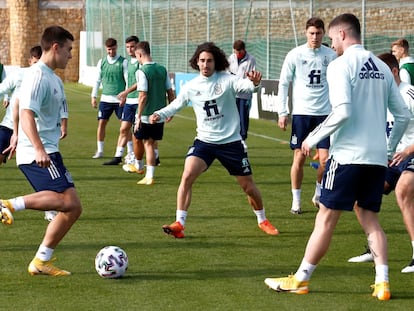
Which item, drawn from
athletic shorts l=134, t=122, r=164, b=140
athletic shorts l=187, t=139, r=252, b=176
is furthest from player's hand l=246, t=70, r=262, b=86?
athletic shorts l=134, t=122, r=164, b=140

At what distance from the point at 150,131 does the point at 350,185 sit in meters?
7.69

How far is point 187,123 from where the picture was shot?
2611 cm

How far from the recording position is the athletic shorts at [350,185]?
7531mm

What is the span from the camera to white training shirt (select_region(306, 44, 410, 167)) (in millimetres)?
7314

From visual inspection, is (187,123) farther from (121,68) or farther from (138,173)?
(138,173)

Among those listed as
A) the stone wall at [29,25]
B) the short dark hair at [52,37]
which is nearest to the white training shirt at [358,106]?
the short dark hair at [52,37]

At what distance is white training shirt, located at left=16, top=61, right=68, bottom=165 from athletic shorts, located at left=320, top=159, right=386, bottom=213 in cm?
235

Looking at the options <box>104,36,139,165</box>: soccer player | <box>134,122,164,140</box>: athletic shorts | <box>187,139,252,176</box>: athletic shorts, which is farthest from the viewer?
<box>104,36,139,165</box>: soccer player

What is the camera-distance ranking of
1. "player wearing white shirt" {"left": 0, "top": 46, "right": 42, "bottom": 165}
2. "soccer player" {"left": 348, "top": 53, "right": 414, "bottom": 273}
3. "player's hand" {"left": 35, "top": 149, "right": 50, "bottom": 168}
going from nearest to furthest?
"player's hand" {"left": 35, "top": 149, "right": 50, "bottom": 168} → "soccer player" {"left": 348, "top": 53, "right": 414, "bottom": 273} → "player wearing white shirt" {"left": 0, "top": 46, "right": 42, "bottom": 165}

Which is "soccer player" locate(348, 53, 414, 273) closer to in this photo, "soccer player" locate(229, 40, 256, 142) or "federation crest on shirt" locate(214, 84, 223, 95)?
"federation crest on shirt" locate(214, 84, 223, 95)

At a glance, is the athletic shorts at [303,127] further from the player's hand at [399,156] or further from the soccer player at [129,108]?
the soccer player at [129,108]

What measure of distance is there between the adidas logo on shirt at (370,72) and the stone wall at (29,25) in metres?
49.4

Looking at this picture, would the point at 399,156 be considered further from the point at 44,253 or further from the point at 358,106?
the point at 44,253

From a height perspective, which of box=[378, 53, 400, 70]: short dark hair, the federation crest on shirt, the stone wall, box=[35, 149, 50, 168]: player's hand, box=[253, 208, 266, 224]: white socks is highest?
box=[378, 53, 400, 70]: short dark hair
